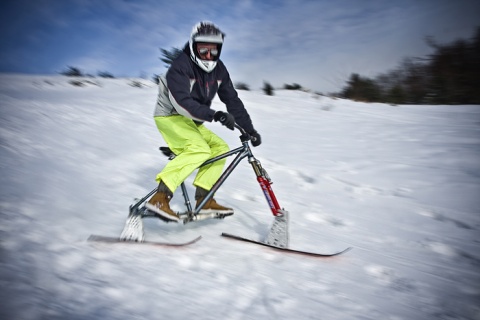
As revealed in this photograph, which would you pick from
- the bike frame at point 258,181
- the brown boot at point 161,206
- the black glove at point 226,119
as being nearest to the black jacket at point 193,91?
the black glove at point 226,119

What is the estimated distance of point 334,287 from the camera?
2.35m

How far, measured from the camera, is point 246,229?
11.4 ft

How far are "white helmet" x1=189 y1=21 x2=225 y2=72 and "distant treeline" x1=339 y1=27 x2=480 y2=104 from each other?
43.1 feet

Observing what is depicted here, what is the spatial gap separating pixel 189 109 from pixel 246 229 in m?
1.59

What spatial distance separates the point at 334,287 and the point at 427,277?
890 mm

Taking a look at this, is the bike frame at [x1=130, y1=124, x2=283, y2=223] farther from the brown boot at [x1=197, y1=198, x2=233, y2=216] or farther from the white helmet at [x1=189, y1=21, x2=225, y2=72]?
the white helmet at [x1=189, y1=21, x2=225, y2=72]

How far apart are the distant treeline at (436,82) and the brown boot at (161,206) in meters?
13.7

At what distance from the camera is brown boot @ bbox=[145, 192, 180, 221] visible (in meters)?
2.90

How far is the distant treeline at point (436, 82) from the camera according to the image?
1261 cm

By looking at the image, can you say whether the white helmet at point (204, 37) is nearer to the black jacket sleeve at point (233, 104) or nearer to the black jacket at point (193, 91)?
the black jacket at point (193, 91)

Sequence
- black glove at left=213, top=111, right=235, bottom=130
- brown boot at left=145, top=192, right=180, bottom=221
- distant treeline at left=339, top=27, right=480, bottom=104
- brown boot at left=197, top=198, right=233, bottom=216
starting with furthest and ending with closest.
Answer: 1. distant treeline at left=339, top=27, right=480, bottom=104
2. brown boot at left=197, top=198, right=233, bottom=216
3. brown boot at left=145, top=192, right=180, bottom=221
4. black glove at left=213, top=111, right=235, bottom=130

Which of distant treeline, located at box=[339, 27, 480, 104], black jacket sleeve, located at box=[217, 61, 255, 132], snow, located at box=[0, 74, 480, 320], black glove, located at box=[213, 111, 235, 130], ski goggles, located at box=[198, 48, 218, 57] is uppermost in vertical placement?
distant treeline, located at box=[339, 27, 480, 104]

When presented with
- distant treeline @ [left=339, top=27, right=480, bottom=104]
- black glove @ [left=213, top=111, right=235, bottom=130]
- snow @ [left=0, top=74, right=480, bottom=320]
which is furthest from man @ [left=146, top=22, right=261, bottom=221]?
distant treeline @ [left=339, top=27, right=480, bottom=104]

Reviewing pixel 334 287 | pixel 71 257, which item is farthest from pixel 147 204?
pixel 334 287
